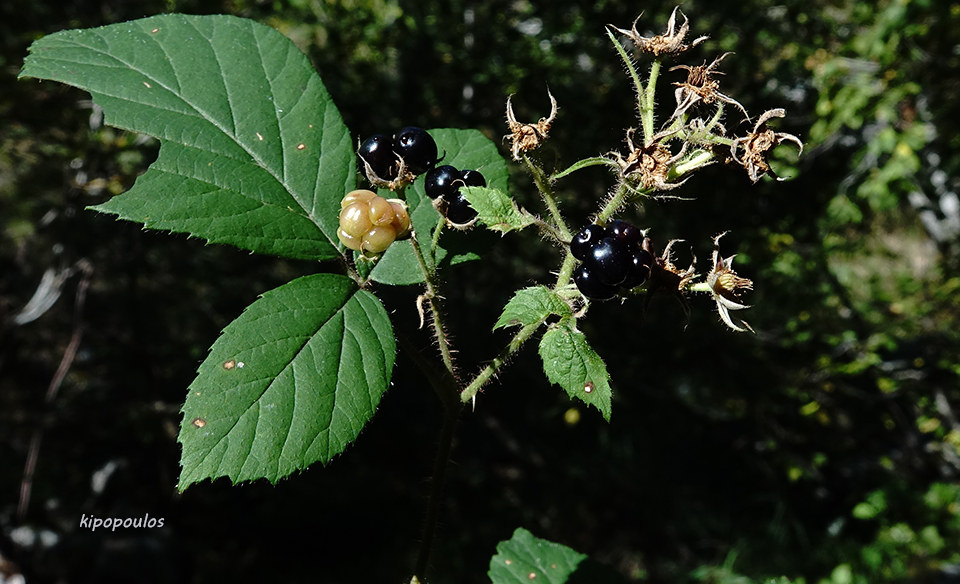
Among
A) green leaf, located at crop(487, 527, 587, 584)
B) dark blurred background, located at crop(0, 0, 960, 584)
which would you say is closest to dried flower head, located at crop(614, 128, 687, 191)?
green leaf, located at crop(487, 527, 587, 584)

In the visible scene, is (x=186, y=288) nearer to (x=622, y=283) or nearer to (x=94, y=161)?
(x=94, y=161)

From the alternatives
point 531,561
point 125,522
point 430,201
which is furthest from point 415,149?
point 125,522

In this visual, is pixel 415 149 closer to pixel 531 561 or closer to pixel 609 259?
pixel 609 259

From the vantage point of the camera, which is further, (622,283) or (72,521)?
(72,521)

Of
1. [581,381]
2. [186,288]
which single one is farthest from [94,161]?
[581,381]

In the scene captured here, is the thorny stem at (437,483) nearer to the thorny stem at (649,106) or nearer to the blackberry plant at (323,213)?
the blackberry plant at (323,213)

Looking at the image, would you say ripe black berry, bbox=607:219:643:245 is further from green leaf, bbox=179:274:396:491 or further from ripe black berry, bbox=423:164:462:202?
green leaf, bbox=179:274:396:491

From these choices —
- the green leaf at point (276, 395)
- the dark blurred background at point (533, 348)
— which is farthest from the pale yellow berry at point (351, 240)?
the dark blurred background at point (533, 348)
